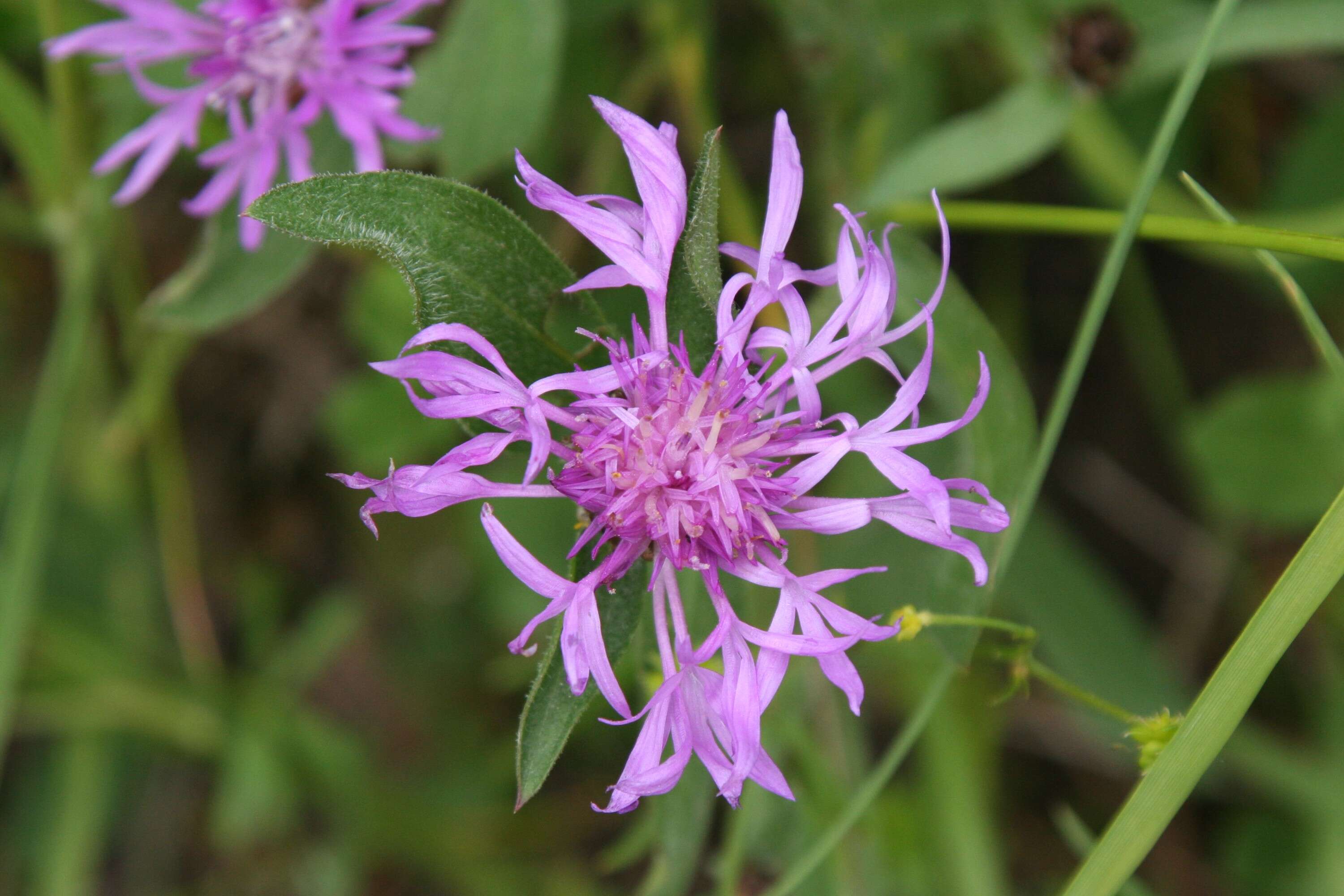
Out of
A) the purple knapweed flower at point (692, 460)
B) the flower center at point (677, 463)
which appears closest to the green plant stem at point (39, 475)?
the purple knapweed flower at point (692, 460)

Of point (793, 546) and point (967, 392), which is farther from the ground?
point (967, 392)

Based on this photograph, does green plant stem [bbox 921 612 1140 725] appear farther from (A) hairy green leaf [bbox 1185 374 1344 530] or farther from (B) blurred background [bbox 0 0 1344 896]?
(A) hairy green leaf [bbox 1185 374 1344 530]

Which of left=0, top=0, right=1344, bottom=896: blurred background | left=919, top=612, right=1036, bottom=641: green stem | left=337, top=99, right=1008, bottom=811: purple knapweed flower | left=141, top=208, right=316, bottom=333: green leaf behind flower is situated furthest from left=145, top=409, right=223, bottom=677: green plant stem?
left=919, top=612, right=1036, bottom=641: green stem

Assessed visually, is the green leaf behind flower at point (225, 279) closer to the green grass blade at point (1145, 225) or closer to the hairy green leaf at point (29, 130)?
the hairy green leaf at point (29, 130)

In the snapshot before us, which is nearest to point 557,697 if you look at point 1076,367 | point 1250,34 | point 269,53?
point 1076,367

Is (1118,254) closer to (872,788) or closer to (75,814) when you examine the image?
(872,788)

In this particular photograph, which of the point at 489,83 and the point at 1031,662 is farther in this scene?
the point at 489,83
